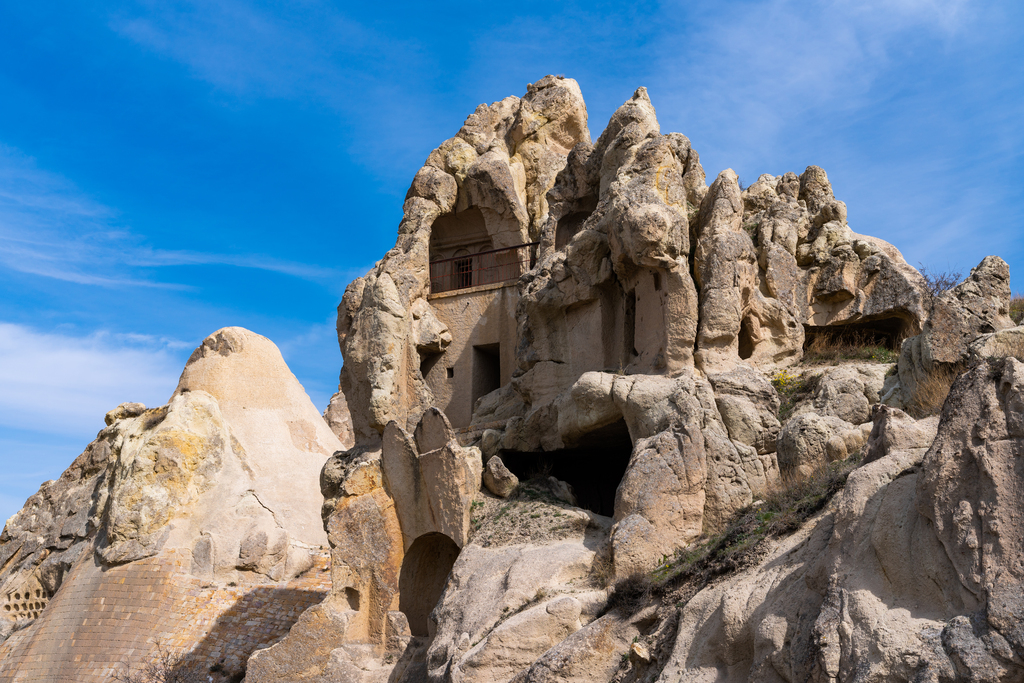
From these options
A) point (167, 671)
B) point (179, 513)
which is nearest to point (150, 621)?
point (167, 671)

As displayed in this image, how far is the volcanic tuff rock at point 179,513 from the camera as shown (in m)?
17.2

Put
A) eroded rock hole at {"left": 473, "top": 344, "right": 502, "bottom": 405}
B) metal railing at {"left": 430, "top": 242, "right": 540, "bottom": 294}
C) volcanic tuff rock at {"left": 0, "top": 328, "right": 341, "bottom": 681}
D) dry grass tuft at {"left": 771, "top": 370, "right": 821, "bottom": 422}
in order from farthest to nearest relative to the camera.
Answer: metal railing at {"left": 430, "top": 242, "right": 540, "bottom": 294} < eroded rock hole at {"left": 473, "top": 344, "right": 502, "bottom": 405} < volcanic tuff rock at {"left": 0, "top": 328, "right": 341, "bottom": 681} < dry grass tuft at {"left": 771, "top": 370, "right": 821, "bottom": 422}

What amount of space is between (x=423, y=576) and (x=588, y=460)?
3.35 meters

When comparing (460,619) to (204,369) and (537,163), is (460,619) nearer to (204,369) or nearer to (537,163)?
(204,369)

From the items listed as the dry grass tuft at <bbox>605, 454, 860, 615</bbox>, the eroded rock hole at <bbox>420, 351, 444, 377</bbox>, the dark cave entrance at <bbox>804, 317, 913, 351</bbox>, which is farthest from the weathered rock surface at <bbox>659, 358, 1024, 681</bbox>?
the eroded rock hole at <bbox>420, 351, 444, 377</bbox>

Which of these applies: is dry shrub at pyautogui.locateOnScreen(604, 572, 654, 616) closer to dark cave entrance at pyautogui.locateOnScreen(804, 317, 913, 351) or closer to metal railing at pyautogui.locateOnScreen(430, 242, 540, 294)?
dark cave entrance at pyautogui.locateOnScreen(804, 317, 913, 351)

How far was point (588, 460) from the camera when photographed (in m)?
16.7

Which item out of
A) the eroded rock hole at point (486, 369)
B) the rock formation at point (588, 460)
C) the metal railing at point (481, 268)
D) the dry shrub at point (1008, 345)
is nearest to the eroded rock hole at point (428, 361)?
the rock formation at point (588, 460)

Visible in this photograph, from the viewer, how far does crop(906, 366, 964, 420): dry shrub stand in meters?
11.7

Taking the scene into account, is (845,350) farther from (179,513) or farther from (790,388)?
(179,513)

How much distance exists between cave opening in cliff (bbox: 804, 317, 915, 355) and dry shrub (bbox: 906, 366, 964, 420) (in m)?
4.14

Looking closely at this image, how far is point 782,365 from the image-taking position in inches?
634

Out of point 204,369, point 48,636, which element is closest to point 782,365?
point 204,369

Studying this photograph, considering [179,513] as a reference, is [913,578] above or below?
below
